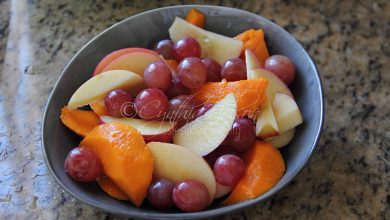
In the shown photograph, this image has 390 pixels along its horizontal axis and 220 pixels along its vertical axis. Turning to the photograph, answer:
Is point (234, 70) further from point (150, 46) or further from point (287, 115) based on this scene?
point (150, 46)

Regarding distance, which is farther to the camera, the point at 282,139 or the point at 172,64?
the point at 172,64

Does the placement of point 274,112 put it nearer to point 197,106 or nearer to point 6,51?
point 197,106

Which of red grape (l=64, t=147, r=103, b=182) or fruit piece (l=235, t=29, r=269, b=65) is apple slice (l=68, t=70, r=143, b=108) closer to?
red grape (l=64, t=147, r=103, b=182)

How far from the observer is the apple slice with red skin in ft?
3.08

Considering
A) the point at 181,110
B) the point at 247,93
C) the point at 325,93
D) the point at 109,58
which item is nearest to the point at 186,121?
the point at 181,110

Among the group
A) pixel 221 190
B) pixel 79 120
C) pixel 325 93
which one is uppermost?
pixel 79 120

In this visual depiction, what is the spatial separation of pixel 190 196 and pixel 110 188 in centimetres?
15

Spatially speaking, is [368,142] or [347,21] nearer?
[368,142]

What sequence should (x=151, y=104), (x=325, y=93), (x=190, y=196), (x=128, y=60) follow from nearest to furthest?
(x=190, y=196)
(x=151, y=104)
(x=128, y=60)
(x=325, y=93)

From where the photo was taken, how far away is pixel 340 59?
Answer: 1.13 metres

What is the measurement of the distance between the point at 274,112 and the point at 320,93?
3.7 inches

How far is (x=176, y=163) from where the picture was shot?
785 mm

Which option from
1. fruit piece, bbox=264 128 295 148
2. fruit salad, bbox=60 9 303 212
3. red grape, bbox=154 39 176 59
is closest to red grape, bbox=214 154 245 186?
fruit salad, bbox=60 9 303 212

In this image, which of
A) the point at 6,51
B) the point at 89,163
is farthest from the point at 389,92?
the point at 6,51
